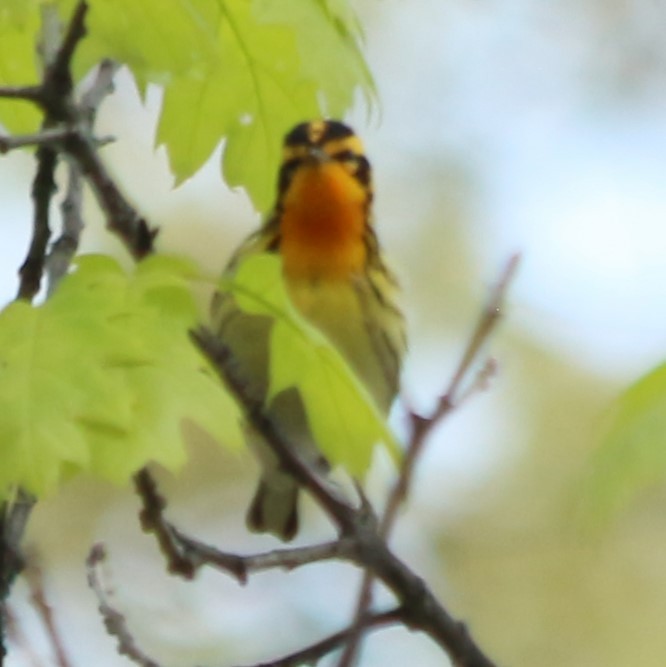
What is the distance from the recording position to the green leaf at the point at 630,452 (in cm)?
77

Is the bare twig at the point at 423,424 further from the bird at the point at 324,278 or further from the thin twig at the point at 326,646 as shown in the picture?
the bird at the point at 324,278

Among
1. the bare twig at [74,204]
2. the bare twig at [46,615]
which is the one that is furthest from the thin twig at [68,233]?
the bare twig at [46,615]

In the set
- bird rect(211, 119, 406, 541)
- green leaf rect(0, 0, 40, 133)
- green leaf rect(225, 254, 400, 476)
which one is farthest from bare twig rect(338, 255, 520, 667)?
bird rect(211, 119, 406, 541)

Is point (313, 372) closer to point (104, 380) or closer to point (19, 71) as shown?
point (104, 380)

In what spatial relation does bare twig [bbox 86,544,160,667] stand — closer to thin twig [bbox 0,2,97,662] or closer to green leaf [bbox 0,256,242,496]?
thin twig [bbox 0,2,97,662]

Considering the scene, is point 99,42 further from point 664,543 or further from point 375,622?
point 664,543

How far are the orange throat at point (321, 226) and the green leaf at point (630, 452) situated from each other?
3.35 feet

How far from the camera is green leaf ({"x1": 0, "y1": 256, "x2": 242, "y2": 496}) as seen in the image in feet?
2.99

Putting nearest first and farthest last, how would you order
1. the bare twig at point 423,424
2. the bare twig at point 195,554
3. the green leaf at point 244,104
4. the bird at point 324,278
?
the bare twig at point 423,424 → the bare twig at point 195,554 → the green leaf at point 244,104 → the bird at point 324,278

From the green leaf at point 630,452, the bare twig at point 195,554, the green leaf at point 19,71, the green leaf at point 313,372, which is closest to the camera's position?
the green leaf at point 630,452

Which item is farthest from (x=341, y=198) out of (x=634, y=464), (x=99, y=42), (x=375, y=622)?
(x=634, y=464)

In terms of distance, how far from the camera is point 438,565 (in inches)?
143

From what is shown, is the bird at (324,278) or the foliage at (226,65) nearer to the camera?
the foliage at (226,65)

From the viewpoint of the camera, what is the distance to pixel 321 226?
1.86 meters
